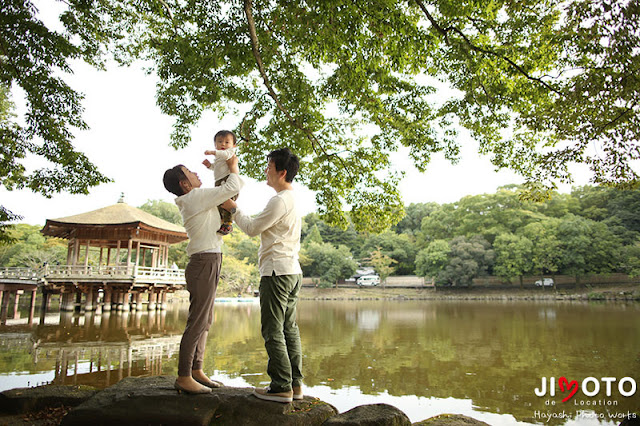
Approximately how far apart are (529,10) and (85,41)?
237 inches

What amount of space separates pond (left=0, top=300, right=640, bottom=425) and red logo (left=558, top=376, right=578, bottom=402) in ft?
0.07

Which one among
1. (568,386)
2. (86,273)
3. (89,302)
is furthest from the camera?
(89,302)

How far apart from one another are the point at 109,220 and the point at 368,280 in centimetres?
2647

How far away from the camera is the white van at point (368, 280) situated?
35444mm

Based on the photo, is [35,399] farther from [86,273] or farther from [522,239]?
[522,239]

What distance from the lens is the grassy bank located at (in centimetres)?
2380

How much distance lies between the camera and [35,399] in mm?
2426

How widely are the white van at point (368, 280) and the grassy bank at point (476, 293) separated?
5.12 ft

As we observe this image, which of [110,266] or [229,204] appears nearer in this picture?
[229,204]

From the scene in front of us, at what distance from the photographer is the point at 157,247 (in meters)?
15.9

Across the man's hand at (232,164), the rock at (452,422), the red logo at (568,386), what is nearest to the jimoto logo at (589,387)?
the red logo at (568,386)

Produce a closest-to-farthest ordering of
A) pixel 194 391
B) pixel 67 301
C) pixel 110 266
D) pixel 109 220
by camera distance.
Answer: pixel 194 391 → pixel 110 266 → pixel 109 220 → pixel 67 301

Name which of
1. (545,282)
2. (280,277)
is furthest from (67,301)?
(545,282)

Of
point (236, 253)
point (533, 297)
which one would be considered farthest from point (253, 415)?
point (236, 253)
